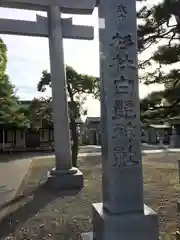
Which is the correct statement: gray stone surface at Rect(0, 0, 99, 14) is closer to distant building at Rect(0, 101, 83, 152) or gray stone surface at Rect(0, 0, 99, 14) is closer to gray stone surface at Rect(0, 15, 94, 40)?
gray stone surface at Rect(0, 15, 94, 40)

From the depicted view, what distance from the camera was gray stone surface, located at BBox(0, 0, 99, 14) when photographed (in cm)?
807

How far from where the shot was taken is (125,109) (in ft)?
10.9

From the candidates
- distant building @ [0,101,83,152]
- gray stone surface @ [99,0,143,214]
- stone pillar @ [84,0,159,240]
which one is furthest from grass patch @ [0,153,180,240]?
distant building @ [0,101,83,152]

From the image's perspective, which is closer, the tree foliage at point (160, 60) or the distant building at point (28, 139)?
the tree foliage at point (160, 60)

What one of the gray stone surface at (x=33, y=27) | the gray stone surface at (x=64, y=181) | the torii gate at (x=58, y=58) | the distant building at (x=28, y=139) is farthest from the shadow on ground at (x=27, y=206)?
the distant building at (x=28, y=139)

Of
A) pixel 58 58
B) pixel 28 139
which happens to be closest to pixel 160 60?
pixel 58 58

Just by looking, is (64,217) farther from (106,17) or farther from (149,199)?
(106,17)

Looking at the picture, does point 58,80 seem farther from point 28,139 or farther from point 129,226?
point 28,139

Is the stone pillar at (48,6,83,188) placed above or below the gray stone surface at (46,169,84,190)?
above

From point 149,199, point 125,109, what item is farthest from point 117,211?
point 149,199

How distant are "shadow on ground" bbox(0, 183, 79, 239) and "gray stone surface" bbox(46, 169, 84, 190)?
10.5 inches

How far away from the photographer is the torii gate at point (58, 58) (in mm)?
8266

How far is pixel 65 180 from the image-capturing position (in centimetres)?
820

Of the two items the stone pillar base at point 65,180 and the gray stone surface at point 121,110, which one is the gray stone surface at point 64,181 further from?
the gray stone surface at point 121,110
